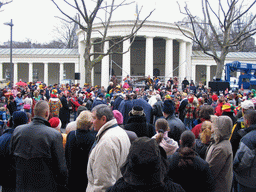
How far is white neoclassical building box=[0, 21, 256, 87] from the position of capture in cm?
3262

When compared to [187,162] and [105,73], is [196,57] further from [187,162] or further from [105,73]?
[187,162]

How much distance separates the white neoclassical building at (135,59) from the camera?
32.6 meters

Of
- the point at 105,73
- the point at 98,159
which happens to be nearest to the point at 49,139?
the point at 98,159

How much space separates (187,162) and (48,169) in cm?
179

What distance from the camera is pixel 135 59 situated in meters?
43.3

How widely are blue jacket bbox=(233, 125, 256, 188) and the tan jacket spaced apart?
1.82 metres

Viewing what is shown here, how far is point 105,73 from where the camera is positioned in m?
33.1

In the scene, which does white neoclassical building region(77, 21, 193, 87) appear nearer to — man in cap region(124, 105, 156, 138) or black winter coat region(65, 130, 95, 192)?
man in cap region(124, 105, 156, 138)

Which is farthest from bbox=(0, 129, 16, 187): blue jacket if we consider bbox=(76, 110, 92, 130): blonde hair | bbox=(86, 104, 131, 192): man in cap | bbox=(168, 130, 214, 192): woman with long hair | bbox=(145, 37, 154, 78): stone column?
bbox=(145, 37, 154, 78): stone column

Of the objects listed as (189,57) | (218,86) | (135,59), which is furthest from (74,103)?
(135,59)

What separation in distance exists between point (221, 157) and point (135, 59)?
132 ft

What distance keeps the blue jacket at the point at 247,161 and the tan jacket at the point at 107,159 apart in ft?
5.97

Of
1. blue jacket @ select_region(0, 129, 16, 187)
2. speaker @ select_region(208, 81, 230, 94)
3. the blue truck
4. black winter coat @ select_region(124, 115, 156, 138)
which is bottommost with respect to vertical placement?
blue jacket @ select_region(0, 129, 16, 187)

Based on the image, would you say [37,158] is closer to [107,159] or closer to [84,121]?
[84,121]
